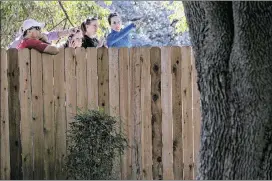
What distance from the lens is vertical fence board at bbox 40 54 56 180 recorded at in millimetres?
6113

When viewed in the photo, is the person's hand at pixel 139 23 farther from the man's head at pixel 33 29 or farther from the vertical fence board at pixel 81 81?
the vertical fence board at pixel 81 81

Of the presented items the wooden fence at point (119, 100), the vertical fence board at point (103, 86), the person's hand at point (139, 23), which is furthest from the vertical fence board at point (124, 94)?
the person's hand at point (139, 23)

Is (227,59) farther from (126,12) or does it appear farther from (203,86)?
(126,12)

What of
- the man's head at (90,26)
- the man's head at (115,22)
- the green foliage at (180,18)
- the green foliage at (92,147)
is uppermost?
the green foliage at (180,18)

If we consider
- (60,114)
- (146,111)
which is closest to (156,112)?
(146,111)

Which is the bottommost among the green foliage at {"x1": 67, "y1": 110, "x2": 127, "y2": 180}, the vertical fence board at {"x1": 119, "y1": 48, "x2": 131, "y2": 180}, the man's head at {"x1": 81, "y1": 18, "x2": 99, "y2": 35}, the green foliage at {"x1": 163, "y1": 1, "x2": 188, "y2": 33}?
the green foliage at {"x1": 67, "y1": 110, "x2": 127, "y2": 180}

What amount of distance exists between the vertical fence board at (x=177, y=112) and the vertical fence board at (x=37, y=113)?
4.55 ft

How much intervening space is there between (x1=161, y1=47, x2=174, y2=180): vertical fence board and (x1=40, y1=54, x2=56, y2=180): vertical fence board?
3.78 ft

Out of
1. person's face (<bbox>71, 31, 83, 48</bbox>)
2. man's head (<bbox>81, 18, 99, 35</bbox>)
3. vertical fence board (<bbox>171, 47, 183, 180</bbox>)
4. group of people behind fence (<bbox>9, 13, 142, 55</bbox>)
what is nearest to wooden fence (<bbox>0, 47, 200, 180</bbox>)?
vertical fence board (<bbox>171, 47, 183, 180</bbox>)

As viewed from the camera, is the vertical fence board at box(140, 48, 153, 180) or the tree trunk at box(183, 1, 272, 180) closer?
the tree trunk at box(183, 1, 272, 180)

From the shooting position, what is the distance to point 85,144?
574 centimetres

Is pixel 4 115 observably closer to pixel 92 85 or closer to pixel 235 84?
pixel 92 85

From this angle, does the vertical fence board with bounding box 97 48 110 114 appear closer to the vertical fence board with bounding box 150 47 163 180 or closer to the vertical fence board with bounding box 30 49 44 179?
the vertical fence board with bounding box 150 47 163 180

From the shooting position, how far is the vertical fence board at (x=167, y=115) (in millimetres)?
6078
